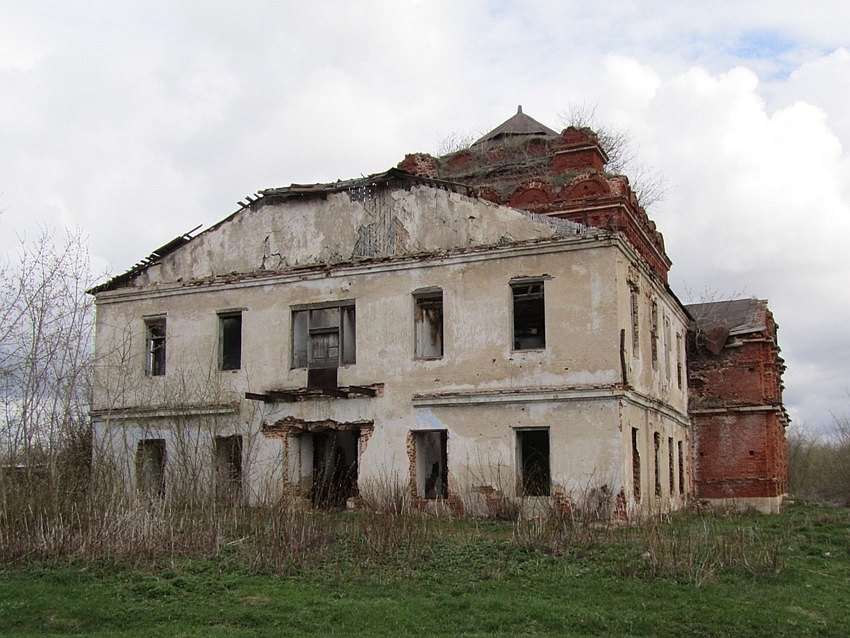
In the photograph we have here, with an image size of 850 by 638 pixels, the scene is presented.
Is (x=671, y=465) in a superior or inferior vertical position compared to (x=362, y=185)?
inferior

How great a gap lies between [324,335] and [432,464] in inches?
150

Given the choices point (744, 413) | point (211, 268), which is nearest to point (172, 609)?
point (211, 268)

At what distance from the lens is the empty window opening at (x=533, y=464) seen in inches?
701

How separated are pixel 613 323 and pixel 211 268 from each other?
9.97 m

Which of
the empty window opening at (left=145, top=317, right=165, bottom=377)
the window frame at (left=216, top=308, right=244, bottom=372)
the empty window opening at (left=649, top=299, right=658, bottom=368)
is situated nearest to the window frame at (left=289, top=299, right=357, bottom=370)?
the window frame at (left=216, top=308, right=244, bottom=372)

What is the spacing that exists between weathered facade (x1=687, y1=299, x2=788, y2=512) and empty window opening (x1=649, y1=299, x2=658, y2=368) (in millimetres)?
5650

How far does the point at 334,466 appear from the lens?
71.4 ft

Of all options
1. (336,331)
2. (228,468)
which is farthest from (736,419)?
(228,468)

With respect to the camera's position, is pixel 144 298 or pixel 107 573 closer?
pixel 107 573

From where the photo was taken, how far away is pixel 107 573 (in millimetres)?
11539

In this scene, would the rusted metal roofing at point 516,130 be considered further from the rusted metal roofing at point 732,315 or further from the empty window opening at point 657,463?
the empty window opening at point 657,463

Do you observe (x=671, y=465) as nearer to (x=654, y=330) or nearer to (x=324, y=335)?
(x=654, y=330)

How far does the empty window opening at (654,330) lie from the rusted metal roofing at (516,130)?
1055 cm

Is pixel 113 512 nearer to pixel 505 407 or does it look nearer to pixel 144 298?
pixel 505 407
